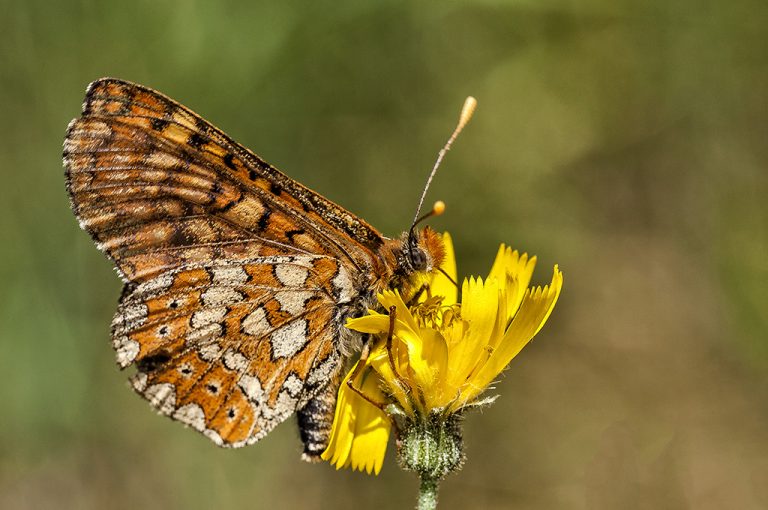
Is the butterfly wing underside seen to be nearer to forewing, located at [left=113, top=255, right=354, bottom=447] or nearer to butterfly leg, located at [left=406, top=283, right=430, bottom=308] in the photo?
forewing, located at [left=113, top=255, right=354, bottom=447]

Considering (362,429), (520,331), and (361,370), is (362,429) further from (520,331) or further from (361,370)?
(520,331)

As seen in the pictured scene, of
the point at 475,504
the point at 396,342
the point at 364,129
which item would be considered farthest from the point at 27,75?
the point at 475,504

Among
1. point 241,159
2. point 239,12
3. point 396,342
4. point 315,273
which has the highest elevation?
point 239,12

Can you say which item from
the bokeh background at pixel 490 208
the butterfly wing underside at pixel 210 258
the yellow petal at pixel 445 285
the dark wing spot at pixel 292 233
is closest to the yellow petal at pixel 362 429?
the butterfly wing underside at pixel 210 258

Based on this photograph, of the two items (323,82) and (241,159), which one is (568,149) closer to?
(323,82)

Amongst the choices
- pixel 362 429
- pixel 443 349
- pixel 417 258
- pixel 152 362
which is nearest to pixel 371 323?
pixel 443 349

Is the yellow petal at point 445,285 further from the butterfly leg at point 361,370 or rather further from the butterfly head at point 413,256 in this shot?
the butterfly leg at point 361,370
